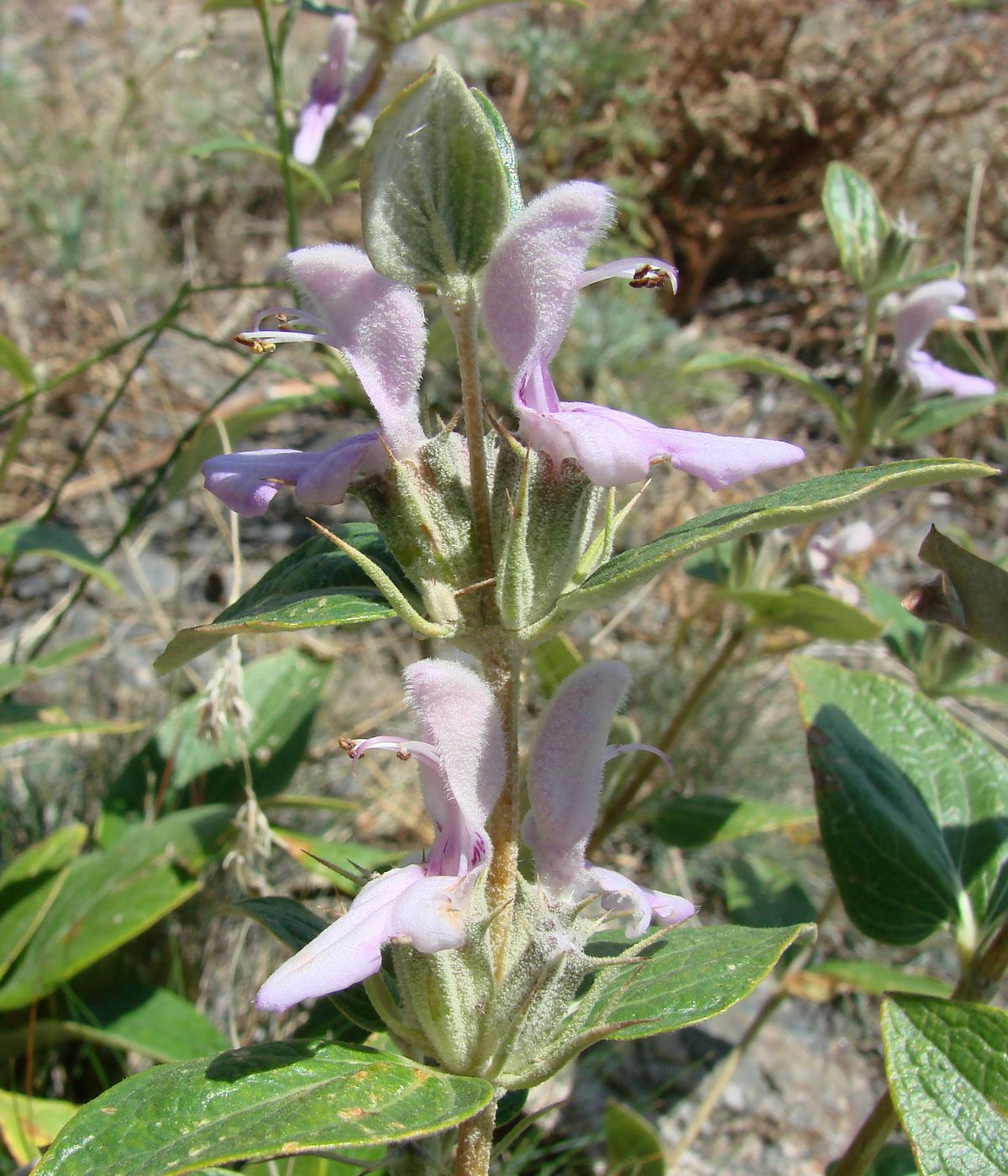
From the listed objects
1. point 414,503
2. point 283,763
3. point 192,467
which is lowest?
point 283,763

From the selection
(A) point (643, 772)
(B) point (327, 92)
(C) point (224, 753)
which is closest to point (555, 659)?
(A) point (643, 772)

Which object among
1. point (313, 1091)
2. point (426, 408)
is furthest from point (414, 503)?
point (313, 1091)

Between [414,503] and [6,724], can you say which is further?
[6,724]

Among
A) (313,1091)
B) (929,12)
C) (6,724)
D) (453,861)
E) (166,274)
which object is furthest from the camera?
(929,12)

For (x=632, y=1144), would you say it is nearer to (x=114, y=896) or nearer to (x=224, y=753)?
(x=114, y=896)

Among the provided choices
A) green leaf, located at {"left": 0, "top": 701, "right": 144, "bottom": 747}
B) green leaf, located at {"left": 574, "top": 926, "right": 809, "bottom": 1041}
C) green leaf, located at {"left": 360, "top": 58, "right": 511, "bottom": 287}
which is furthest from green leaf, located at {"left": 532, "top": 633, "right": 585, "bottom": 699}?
green leaf, located at {"left": 360, "top": 58, "right": 511, "bottom": 287}

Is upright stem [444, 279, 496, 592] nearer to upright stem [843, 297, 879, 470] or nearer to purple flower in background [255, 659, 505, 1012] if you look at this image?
purple flower in background [255, 659, 505, 1012]

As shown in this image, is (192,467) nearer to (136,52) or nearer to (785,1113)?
(785,1113)
